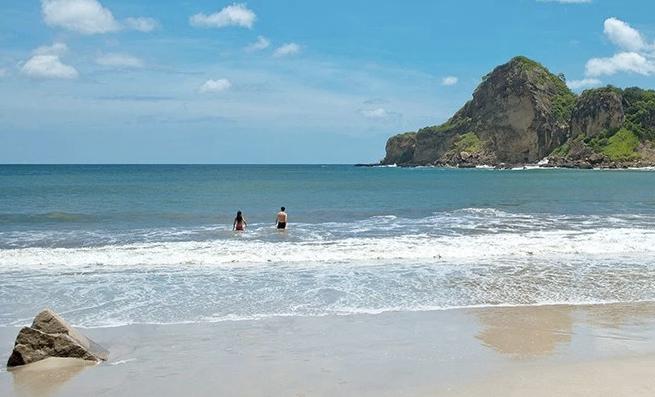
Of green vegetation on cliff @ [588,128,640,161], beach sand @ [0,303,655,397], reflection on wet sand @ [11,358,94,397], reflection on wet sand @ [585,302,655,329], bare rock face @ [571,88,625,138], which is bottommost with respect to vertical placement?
reflection on wet sand @ [11,358,94,397]

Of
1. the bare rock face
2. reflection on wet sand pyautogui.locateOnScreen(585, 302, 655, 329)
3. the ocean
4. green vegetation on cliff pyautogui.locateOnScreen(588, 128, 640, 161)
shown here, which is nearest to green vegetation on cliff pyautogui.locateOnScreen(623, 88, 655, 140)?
green vegetation on cliff pyautogui.locateOnScreen(588, 128, 640, 161)

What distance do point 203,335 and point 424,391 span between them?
14.4ft

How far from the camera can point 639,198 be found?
4812cm

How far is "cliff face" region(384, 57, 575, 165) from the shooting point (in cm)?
17712

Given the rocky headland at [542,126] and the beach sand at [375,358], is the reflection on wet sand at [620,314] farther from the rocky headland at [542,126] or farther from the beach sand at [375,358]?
the rocky headland at [542,126]

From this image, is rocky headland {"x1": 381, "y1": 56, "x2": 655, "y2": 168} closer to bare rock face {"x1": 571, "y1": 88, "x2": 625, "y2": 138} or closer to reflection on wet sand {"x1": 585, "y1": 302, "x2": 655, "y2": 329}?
bare rock face {"x1": 571, "y1": 88, "x2": 625, "y2": 138}

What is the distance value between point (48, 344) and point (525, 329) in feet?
24.7

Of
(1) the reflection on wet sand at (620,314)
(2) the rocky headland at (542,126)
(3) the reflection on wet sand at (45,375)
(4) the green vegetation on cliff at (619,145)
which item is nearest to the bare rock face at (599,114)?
(2) the rocky headland at (542,126)

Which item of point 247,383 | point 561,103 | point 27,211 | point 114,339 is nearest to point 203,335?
point 114,339

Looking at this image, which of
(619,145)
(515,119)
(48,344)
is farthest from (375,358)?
(515,119)

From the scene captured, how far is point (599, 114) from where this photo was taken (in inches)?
6624

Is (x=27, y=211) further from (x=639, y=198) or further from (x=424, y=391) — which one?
(x=639, y=198)

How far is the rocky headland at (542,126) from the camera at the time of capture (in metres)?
161

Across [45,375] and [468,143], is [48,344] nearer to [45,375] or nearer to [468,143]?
[45,375]
